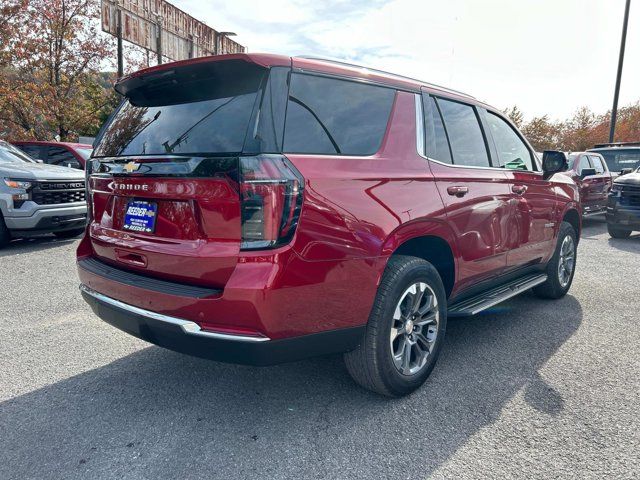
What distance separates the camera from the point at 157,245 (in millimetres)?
2422

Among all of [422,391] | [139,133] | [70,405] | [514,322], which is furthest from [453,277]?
[70,405]

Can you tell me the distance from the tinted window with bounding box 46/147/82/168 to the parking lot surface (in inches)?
253

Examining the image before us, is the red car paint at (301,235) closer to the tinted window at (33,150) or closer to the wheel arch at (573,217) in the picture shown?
the wheel arch at (573,217)

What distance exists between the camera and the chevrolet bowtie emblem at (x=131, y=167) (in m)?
2.52

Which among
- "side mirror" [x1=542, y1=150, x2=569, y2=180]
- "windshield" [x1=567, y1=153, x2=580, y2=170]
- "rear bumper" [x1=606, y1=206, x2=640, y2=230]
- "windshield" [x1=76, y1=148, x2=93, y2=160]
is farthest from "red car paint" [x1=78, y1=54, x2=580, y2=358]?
"windshield" [x1=567, y1=153, x2=580, y2=170]

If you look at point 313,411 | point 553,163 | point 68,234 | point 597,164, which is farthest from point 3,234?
point 597,164

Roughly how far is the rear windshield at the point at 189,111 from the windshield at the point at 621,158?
13.7 metres

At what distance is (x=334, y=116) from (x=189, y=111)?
77 centimetres

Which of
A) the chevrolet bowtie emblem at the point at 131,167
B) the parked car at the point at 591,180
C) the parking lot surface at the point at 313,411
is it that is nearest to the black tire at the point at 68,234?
the parking lot surface at the point at 313,411

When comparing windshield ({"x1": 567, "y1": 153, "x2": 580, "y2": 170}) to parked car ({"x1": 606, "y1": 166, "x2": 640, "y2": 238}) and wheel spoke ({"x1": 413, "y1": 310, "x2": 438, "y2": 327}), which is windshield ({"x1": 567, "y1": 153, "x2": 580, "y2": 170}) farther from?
wheel spoke ({"x1": 413, "y1": 310, "x2": 438, "y2": 327})

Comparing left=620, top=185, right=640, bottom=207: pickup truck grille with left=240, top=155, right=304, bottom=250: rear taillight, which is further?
left=620, top=185, right=640, bottom=207: pickup truck grille

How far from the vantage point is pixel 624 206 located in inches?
360

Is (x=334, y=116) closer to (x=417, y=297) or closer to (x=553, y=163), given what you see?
(x=417, y=297)

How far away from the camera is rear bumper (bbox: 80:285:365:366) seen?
7.12 ft
